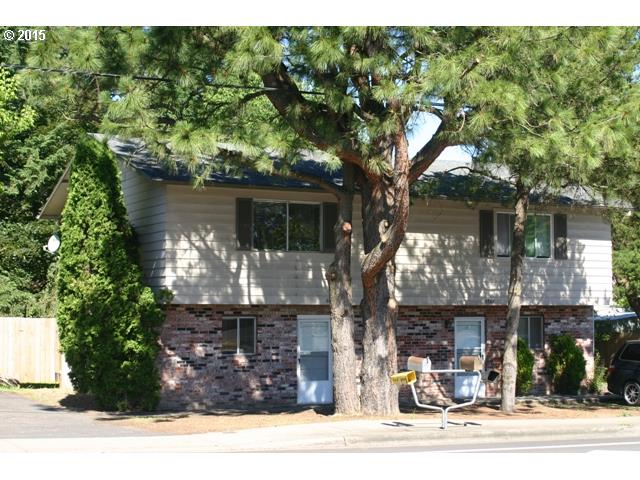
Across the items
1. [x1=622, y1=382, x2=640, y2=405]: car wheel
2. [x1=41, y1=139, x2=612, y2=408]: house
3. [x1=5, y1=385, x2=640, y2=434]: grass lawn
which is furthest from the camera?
[x1=622, y1=382, x2=640, y2=405]: car wheel

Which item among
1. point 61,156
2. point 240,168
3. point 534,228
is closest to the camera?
point 240,168

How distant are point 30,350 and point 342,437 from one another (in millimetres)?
15118

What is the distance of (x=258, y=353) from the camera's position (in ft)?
73.3

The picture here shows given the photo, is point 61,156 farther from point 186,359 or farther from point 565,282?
point 565,282

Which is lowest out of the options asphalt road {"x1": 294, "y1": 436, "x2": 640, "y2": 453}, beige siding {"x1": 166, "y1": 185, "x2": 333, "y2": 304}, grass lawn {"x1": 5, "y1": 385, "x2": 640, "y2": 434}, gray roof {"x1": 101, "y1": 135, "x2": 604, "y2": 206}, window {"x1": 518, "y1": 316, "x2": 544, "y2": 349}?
grass lawn {"x1": 5, "y1": 385, "x2": 640, "y2": 434}

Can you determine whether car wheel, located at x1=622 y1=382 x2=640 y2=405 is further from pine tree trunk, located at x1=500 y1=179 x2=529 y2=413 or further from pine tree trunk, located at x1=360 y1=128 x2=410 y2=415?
pine tree trunk, located at x1=360 y1=128 x2=410 y2=415

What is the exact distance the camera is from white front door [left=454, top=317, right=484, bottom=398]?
992 inches

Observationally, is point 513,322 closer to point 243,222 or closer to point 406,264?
point 406,264

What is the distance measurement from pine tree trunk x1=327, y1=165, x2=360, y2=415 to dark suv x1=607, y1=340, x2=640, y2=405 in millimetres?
8762

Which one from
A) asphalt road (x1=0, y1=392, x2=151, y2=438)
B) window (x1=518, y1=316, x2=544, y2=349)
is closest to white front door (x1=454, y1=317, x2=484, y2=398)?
window (x1=518, y1=316, x2=544, y2=349)

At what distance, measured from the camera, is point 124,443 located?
14.3 metres

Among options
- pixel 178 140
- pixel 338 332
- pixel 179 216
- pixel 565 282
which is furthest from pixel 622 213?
pixel 178 140

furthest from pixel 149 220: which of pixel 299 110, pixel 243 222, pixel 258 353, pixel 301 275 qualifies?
pixel 299 110

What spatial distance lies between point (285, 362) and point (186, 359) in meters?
2.55
